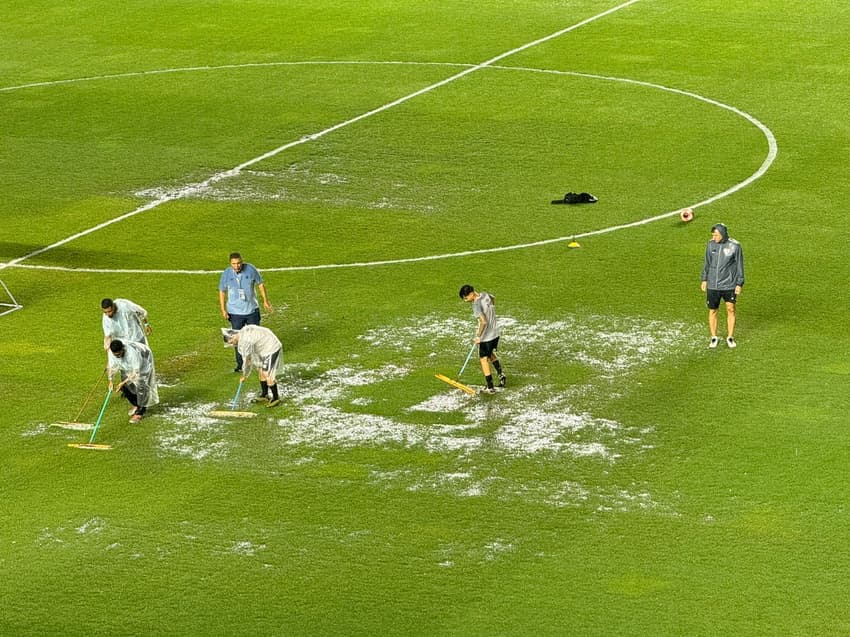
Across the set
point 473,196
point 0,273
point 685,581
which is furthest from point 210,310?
point 685,581

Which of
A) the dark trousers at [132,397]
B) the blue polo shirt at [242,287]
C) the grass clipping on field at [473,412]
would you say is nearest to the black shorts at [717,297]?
the grass clipping on field at [473,412]

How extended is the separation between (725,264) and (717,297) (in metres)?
0.57

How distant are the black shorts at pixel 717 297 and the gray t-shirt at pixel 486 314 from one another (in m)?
3.93

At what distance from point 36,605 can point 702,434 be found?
30.6ft

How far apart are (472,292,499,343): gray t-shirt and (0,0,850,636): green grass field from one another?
922 millimetres

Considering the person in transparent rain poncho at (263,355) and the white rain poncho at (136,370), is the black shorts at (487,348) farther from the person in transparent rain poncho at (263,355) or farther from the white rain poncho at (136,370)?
the white rain poncho at (136,370)

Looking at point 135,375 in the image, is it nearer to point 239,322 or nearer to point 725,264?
point 239,322

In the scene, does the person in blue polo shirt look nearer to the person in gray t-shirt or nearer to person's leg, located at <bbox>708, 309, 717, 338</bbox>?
the person in gray t-shirt

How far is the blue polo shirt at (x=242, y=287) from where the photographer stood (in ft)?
80.6

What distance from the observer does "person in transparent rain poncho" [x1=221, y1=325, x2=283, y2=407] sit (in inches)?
912

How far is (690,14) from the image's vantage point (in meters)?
50.8

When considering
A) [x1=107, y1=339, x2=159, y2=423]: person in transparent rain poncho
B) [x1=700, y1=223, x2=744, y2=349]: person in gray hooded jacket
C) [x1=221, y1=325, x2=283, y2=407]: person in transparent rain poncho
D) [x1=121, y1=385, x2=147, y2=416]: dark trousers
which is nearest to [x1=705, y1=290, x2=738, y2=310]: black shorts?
[x1=700, y1=223, x2=744, y2=349]: person in gray hooded jacket

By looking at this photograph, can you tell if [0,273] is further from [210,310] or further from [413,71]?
[413,71]

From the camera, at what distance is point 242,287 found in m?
24.6
